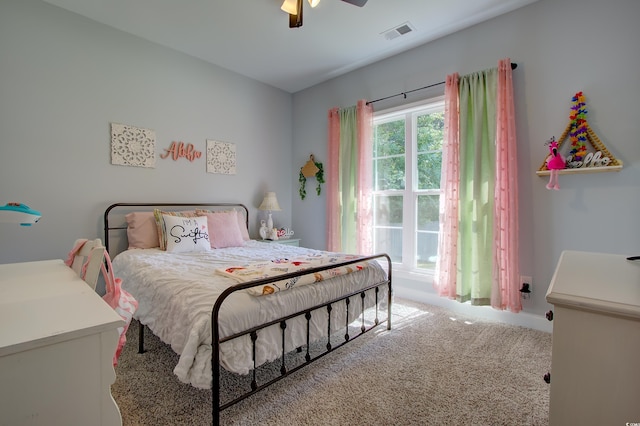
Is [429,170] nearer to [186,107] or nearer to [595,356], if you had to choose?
[595,356]

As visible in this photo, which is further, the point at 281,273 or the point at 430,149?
the point at 430,149

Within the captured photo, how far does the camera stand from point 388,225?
3611 mm

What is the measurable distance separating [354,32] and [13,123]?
3.11 meters

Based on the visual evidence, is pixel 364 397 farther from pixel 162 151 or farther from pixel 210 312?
pixel 162 151

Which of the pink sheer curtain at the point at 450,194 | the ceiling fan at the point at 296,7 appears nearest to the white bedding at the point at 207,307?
the pink sheer curtain at the point at 450,194

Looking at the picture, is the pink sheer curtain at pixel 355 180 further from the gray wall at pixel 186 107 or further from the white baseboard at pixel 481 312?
the white baseboard at pixel 481 312

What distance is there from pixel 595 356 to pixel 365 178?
2898 mm

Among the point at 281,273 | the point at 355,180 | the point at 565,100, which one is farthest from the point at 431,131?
the point at 281,273

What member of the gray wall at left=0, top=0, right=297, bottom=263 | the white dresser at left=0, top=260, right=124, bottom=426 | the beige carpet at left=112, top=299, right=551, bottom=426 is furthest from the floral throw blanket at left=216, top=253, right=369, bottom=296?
the gray wall at left=0, top=0, right=297, bottom=263

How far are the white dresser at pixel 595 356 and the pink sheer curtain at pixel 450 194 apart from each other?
198 cm

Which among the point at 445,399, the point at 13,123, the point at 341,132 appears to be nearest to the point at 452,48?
the point at 341,132

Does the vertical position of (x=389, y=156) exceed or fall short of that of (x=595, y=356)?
it exceeds it

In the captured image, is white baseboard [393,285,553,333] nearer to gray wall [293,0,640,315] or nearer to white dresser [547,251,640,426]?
gray wall [293,0,640,315]

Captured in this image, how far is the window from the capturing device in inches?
127
